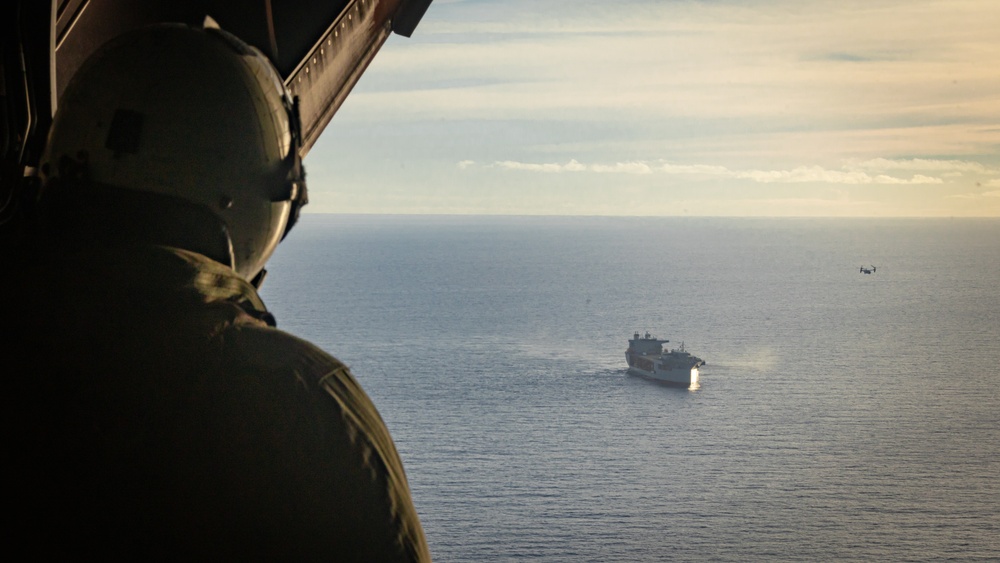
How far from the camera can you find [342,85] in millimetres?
5645

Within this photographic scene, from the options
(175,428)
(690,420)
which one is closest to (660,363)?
(690,420)

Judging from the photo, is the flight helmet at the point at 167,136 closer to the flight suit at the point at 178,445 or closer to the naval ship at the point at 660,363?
the flight suit at the point at 178,445

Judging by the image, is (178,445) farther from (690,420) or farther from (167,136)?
(690,420)

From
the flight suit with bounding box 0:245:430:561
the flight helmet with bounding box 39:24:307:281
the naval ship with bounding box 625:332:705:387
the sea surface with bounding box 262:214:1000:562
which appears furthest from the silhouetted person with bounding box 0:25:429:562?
the naval ship with bounding box 625:332:705:387

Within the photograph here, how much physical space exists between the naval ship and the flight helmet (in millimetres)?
78031

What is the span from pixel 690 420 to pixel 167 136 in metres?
71.3

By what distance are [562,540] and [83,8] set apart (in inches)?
2031

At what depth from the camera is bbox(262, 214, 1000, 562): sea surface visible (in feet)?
178

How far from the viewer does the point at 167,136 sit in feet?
5.30

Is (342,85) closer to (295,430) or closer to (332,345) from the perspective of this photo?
(295,430)

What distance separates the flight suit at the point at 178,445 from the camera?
0.88m

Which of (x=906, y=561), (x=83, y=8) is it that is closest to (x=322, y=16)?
(x=83, y=8)

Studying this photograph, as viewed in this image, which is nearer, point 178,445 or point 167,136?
point 178,445

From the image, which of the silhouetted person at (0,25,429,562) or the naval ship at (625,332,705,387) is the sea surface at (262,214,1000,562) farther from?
the silhouetted person at (0,25,429,562)
